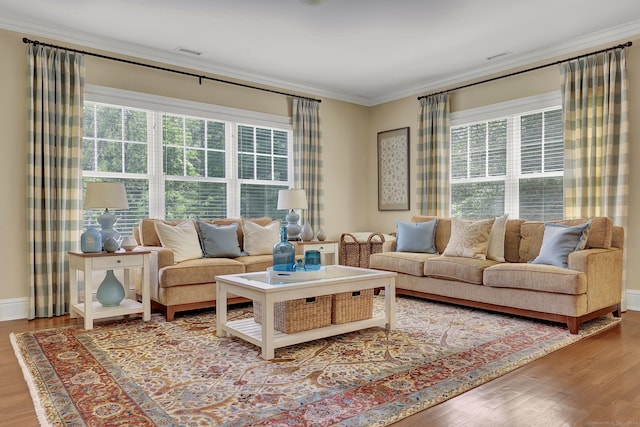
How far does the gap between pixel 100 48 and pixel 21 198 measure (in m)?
1.65

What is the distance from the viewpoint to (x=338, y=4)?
372 centimetres

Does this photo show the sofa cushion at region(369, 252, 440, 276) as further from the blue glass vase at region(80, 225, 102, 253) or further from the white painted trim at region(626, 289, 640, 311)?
the blue glass vase at region(80, 225, 102, 253)

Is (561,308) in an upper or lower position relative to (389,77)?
lower

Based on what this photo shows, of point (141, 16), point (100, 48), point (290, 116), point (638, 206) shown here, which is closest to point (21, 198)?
point (100, 48)

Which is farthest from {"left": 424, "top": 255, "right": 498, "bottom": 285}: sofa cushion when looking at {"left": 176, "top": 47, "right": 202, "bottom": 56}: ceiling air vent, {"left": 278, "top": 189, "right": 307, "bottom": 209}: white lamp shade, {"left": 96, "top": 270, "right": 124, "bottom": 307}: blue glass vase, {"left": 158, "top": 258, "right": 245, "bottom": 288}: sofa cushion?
{"left": 176, "top": 47, "right": 202, "bottom": 56}: ceiling air vent

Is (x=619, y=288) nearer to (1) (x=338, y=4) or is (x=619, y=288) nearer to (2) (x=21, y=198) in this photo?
(1) (x=338, y=4)

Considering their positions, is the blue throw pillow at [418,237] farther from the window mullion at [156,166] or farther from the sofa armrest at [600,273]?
the window mullion at [156,166]

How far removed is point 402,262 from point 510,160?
70.8 inches

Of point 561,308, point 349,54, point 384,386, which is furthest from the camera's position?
point 349,54

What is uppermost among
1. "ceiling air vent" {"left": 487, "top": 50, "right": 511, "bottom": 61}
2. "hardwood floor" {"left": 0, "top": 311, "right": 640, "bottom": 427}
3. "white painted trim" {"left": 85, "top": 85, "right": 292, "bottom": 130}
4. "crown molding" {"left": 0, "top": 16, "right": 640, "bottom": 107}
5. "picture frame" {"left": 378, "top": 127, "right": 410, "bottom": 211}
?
"ceiling air vent" {"left": 487, "top": 50, "right": 511, "bottom": 61}

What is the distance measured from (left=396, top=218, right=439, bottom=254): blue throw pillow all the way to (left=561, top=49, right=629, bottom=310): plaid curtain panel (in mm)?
1360

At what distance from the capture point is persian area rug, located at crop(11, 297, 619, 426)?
81.4 inches

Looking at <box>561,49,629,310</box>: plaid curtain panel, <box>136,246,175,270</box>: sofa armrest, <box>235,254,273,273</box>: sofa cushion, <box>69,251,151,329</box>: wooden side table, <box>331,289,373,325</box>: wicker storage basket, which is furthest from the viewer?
<box>235,254,273,273</box>: sofa cushion

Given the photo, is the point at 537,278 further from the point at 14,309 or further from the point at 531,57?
the point at 14,309
